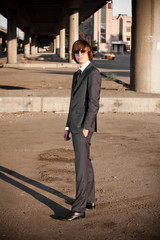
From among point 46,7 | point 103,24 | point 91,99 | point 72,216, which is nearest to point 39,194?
point 72,216

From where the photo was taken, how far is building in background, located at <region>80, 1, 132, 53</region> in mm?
116375

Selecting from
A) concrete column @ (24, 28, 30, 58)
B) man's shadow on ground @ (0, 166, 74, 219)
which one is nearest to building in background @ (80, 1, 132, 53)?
concrete column @ (24, 28, 30, 58)

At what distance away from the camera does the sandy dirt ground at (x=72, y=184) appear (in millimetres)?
3717

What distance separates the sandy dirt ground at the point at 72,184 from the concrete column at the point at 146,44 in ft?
13.6

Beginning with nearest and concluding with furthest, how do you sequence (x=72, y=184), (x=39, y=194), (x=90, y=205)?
(x=90, y=205) < (x=39, y=194) < (x=72, y=184)

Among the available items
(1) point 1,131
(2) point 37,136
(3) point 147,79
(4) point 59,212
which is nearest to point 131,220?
(4) point 59,212

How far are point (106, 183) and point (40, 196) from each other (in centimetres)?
95

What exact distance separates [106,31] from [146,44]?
110055mm

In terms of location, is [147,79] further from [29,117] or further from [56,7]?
[56,7]

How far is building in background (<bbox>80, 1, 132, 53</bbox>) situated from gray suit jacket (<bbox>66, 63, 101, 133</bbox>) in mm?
102844

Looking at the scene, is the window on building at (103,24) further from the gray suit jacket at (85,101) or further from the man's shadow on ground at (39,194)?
the gray suit jacket at (85,101)

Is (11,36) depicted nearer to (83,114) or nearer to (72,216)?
(83,114)

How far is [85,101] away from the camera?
387 cm

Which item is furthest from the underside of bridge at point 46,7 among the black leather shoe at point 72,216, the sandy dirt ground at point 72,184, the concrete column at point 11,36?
the black leather shoe at point 72,216
